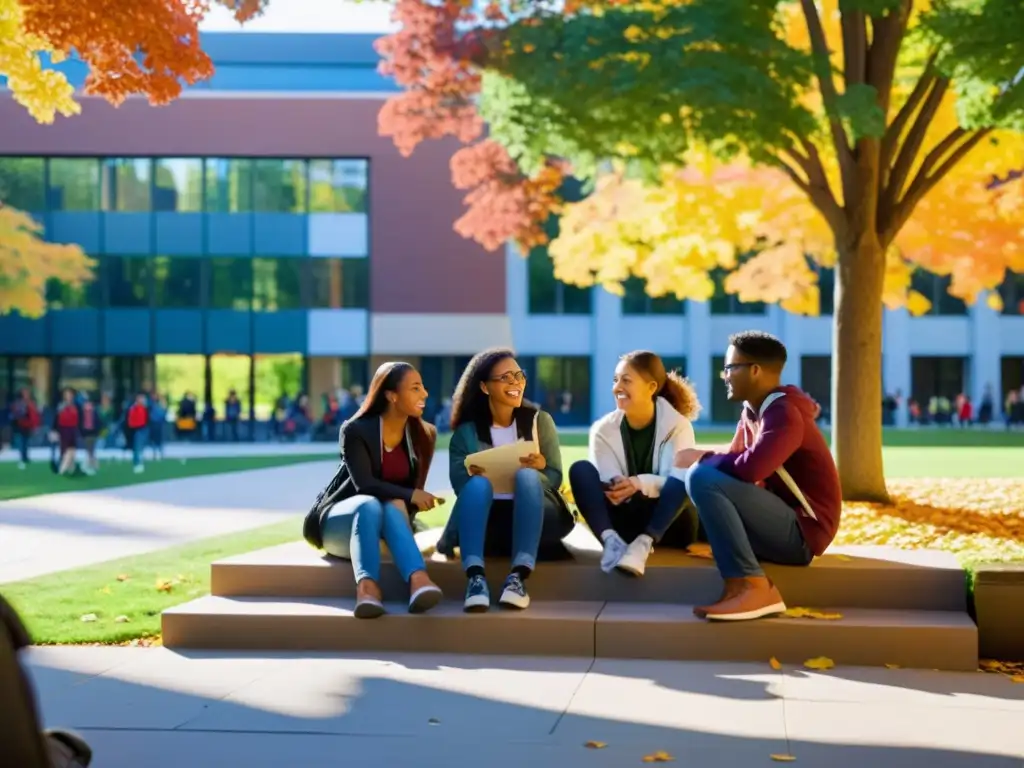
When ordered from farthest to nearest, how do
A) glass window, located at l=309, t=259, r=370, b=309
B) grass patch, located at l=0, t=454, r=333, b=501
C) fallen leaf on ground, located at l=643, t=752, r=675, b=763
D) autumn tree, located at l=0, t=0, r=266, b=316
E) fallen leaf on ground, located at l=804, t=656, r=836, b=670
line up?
1. glass window, located at l=309, t=259, r=370, b=309
2. grass patch, located at l=0, t=454, r=333, b=501
3. autumn tree, located at l=0, t=0, r=266, b=316
4. fallen leaf on ground, located at l=804, t=656, r=836, b=670
5. fallen leaf on ground, located at l=643, t=752, r=675, b=763

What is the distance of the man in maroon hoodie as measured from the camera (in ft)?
22.6

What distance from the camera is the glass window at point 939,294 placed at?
2020 inches

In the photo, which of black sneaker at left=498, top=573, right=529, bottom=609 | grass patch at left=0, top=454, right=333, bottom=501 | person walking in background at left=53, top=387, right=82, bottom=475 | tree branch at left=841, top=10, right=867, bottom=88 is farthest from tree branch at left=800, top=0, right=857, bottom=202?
person walking in background at left=53, top=387, right=82, bottom=475

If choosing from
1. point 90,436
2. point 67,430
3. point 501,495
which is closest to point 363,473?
point 501,495

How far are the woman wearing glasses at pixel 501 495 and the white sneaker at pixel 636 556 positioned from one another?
0.49 metres

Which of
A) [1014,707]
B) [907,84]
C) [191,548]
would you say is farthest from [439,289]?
[1014,707]

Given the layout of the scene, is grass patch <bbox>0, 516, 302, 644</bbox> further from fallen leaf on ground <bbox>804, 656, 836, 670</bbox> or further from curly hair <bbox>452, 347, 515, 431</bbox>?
fallen leaf on ground <bbox>804, 656, 836, 670</bbox>

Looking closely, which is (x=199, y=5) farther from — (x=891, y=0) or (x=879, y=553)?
(x=879, y=553)

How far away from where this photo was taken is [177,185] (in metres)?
43.8

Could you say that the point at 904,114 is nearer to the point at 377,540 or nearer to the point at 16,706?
the point at 377,540

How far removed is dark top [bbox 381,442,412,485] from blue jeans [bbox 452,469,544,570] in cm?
57

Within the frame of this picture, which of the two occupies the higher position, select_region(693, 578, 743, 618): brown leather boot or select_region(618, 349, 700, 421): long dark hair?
select_region(618, 349, 700, 421): long dark hair

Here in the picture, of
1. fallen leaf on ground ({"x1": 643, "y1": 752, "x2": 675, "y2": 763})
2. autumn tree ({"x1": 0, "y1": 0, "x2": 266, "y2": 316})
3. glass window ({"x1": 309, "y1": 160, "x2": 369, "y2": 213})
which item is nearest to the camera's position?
fallen leaf on ground ({"x1": 643, "y1": 752, "x2": 675, "y2": 763})

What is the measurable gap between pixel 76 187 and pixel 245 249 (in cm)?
576
